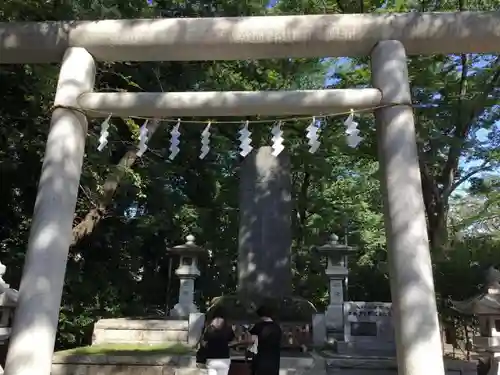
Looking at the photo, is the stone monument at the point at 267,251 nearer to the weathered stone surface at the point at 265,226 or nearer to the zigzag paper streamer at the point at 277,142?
the weathered stone surface at the point at 265,226

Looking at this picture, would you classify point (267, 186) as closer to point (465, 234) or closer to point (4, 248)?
point (4, 248)

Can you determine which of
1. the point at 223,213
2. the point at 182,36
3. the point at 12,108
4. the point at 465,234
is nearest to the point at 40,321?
the point at 182,36

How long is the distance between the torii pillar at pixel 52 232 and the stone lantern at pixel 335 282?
6.19 m

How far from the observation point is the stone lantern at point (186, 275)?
31.7 ft

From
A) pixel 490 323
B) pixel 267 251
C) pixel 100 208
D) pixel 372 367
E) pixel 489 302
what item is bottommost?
pixel 372 367

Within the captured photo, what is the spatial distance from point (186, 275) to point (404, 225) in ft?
20.8

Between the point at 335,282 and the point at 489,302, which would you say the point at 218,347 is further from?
the point at 335,282

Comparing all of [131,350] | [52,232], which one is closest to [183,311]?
[131,350]

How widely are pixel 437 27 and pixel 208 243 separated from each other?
39.9 feet

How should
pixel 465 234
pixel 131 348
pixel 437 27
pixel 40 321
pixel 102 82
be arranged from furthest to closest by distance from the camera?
pixel 465 234 → pixel 102 82 → pixel 131 348 → pixel 437 27 → pixel 40 321

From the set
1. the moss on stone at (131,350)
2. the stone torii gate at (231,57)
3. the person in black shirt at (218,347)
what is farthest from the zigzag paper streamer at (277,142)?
the moss on stone at (131,350)

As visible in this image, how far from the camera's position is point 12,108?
9.78 metres

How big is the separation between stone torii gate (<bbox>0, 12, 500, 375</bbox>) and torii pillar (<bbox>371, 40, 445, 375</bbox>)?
0.01 metres

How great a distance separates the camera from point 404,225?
435 centimetres
